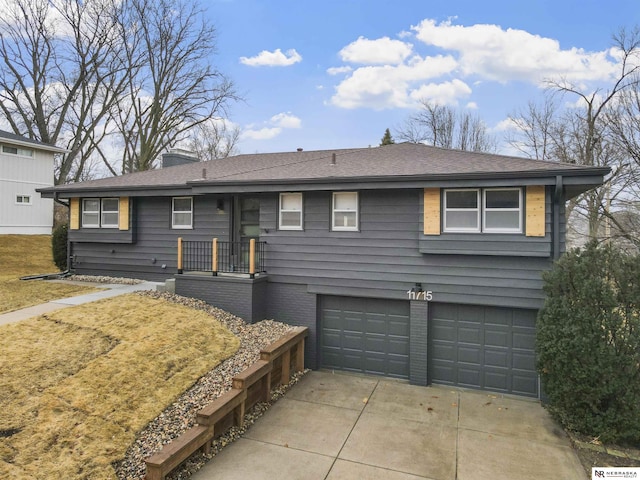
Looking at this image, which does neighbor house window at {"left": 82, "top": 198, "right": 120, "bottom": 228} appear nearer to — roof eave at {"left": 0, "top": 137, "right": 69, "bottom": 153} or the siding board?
the siding board

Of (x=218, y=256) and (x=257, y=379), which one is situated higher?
(x=218, y=256)

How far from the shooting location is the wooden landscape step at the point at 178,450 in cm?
393

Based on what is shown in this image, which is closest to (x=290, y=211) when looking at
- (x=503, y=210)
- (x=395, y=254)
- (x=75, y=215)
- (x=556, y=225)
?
(x=395, y=254)

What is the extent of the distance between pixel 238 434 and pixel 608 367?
5.21 meters

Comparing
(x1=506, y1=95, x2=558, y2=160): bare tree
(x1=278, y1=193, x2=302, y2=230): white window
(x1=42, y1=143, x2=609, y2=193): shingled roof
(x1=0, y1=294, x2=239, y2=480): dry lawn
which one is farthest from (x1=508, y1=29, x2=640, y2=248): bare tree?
(x1=0, y1=294, x2=239, y2=480): dry lawn

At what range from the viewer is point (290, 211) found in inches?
344

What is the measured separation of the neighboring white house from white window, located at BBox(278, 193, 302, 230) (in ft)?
55.3

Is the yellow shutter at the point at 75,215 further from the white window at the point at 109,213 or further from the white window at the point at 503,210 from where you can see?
the white window at the point at 503,210

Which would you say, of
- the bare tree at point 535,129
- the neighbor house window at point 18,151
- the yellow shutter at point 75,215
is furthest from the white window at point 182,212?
the bare tree at point 535,129

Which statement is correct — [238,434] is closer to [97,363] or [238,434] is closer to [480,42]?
[97,363]

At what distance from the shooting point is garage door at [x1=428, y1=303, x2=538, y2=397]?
7.35 meters

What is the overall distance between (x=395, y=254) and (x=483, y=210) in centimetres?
187

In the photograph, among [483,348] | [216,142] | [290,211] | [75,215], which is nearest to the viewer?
[483,348]

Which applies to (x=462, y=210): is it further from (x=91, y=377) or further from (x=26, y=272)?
(x=26, y=272)
